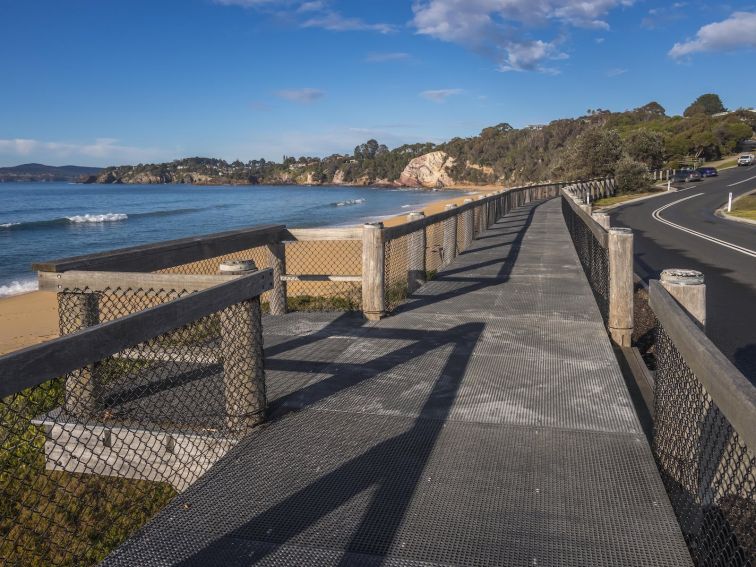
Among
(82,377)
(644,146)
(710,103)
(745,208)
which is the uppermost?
(710,103)

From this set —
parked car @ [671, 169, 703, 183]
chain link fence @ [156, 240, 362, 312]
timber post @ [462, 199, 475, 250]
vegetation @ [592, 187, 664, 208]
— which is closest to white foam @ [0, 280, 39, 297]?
chain link fence @ [156, 240, 362, 312]

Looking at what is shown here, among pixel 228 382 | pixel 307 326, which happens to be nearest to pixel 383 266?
pixel 307 326

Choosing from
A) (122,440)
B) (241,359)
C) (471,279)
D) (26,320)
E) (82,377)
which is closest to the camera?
(122,440)

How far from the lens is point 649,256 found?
51.7 feet

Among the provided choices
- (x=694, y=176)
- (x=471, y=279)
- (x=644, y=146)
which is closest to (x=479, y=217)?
(x=471, y=279)

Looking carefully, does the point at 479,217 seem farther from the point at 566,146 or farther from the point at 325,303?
the point at 566,146

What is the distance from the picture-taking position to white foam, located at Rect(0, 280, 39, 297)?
941 inches

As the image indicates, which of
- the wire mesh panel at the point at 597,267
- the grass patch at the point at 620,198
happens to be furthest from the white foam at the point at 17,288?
the grass patch at the point at 620,198

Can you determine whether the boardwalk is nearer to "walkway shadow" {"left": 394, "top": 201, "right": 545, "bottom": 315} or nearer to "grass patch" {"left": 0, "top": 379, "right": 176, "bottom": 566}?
"grass patch" {"left": 0, "top": 379, "right": 176, "bottom": 566}

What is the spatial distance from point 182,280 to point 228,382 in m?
0.75

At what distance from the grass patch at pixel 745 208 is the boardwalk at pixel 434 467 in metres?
24.5

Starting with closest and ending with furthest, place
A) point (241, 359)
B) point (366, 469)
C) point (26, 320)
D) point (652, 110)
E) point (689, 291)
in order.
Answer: point (366, 469), point (689, 291), point (241, 359), point (26, 320), point (652, 110)

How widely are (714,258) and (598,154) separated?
39.8 meters

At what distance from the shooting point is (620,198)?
43.8 m
